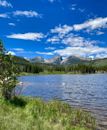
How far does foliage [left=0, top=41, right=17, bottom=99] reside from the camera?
27938 millimetres

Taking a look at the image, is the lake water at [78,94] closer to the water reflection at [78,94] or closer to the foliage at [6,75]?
the water reflection at [78,94]

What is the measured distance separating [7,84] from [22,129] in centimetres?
1547

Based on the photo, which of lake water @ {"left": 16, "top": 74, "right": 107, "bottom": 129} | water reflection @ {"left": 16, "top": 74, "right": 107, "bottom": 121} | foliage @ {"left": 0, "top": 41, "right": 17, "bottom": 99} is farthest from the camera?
water reflection @ {"left": 16, "top": 74, "right": 107, "bottom": 121}

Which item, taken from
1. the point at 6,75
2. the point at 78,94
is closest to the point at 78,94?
the point at 78,94

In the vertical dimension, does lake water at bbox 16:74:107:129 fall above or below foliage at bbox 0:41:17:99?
below

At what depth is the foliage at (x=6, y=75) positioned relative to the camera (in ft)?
91.7

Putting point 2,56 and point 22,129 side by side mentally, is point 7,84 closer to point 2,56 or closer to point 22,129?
point 2,56

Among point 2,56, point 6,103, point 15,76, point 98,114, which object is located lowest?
point 98,114

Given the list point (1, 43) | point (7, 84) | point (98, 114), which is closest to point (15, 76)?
point (7, 84)

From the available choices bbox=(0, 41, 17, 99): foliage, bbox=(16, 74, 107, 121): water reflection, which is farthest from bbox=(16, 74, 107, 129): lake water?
bbox=(0, 41, 17, 99): foliage

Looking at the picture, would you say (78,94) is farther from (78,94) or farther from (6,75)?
(6,75)

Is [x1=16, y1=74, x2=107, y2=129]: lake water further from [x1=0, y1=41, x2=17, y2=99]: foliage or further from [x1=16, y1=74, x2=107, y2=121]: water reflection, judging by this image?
[x1=0, y1=41, x2=17, y2=99]: foliage

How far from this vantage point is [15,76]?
29.0 meters

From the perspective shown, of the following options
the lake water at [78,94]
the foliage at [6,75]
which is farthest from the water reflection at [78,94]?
the foliage at [6,75]
